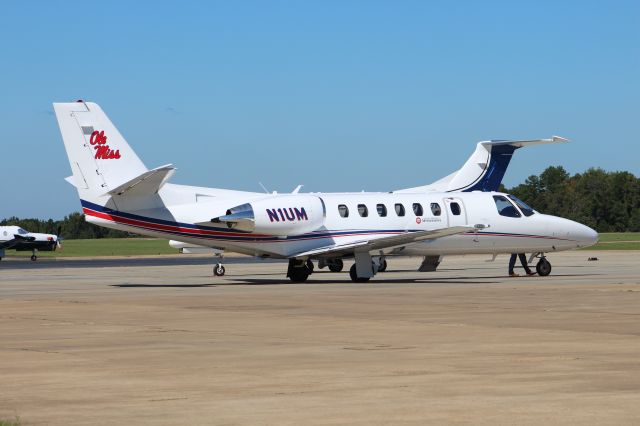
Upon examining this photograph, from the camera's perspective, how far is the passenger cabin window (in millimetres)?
44156

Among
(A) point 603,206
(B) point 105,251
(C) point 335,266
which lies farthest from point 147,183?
(A) point 603,206

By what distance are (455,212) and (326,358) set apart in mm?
27350

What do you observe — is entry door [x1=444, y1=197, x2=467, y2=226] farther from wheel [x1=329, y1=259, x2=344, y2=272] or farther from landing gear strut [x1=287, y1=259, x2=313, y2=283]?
wheel [x1=329, y1=259, x2=344, y2=272]

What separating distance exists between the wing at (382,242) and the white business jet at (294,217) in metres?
0.04

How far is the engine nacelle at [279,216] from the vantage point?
131ft

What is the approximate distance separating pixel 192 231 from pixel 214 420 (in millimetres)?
28747

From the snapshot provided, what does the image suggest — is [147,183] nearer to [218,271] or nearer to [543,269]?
[218,271]

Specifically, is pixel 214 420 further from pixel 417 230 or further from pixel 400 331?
pixel 417 230

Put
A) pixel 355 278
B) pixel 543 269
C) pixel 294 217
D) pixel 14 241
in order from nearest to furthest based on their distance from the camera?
1. pixel 294 217
2. pixel 355 278
3. pixel 543 269
4. pixel 14 241

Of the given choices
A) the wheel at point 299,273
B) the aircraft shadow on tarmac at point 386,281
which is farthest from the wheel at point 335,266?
the wheel at point 299,273

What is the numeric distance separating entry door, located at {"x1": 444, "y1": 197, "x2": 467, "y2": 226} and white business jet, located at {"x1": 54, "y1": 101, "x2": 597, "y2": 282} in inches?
1.9

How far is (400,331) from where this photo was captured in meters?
20.9

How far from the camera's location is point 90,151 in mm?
39125

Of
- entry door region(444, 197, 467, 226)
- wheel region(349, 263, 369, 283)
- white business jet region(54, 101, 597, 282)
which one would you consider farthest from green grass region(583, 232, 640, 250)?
wheel region(349, 263, 369, 283)
